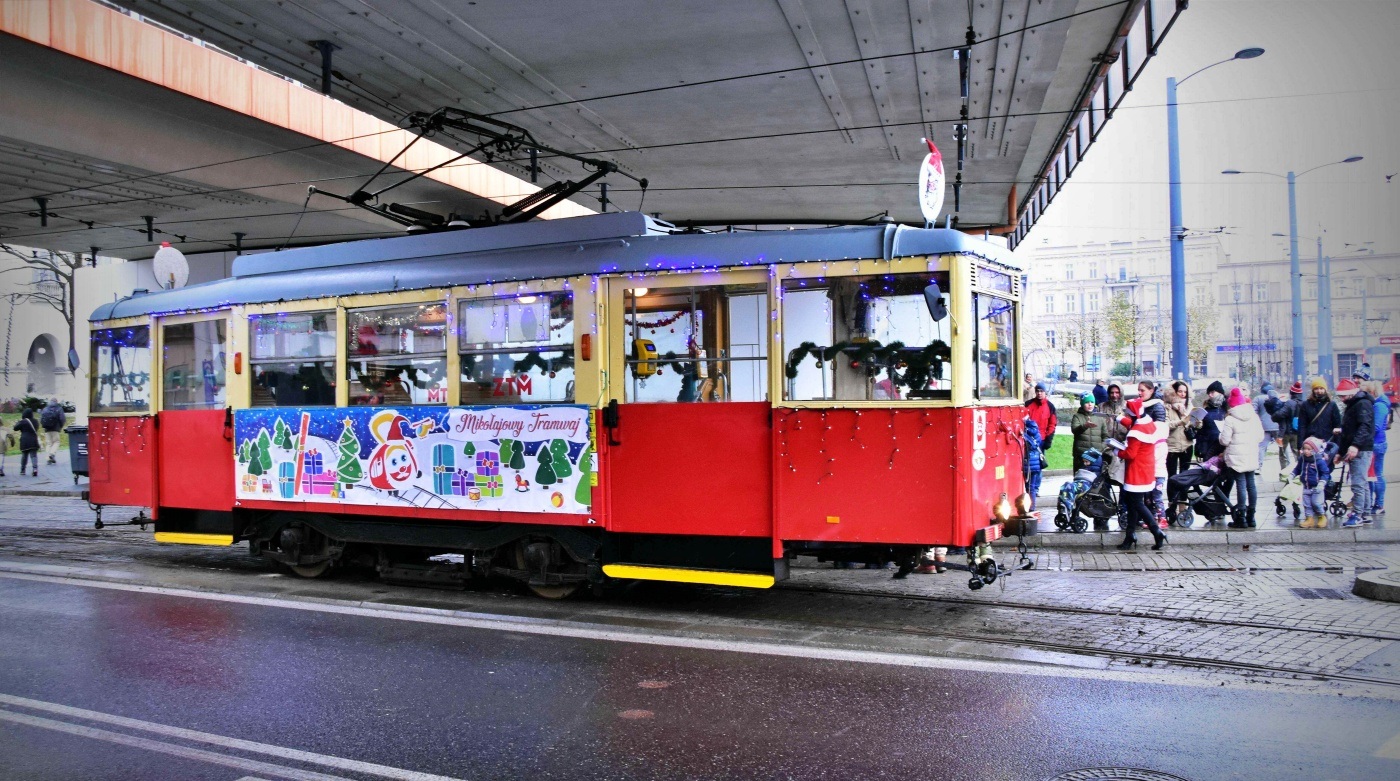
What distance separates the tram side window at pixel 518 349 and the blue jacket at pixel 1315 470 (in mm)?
9034

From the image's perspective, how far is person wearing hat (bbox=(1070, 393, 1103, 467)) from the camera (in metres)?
12.9

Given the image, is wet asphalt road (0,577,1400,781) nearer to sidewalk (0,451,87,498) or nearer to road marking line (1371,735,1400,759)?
road marking line (1371,735,1400,759)

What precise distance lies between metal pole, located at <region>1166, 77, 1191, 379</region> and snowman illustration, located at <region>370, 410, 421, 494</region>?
12702 millimetres

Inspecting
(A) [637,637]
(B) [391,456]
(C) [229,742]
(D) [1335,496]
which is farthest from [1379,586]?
(B) [391,456]

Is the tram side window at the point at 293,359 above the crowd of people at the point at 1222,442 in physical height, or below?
above

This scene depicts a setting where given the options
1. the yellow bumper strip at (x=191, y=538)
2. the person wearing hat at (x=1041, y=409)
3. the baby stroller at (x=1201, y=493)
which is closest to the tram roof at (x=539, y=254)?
the yellow bumper strip at (x=191, y=538)

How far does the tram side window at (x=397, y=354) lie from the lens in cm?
934

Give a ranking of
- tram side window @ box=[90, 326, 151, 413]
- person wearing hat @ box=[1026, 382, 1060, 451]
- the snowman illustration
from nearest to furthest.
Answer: the snowman illustration
tram side window @ box=[90, 326, 151, 413]
person wearing hat @ box=[1026, 382, 1060, 451]

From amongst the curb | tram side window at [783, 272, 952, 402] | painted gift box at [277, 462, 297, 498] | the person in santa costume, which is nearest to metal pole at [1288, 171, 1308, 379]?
the person in santa costume

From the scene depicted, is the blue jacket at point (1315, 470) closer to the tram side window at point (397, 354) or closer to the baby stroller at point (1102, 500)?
the baby stroller at point (1102, 500)

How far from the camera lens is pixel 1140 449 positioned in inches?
417

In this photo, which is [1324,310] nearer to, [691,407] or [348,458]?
[691,407]

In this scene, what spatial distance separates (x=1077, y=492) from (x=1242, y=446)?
189 cm

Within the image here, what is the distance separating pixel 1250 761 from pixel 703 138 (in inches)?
514
